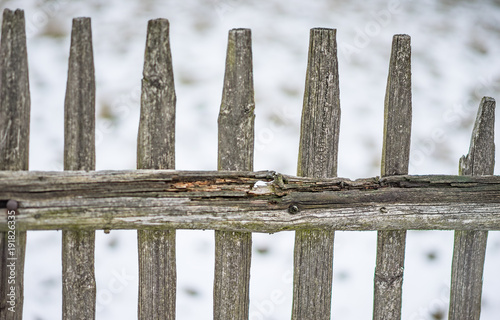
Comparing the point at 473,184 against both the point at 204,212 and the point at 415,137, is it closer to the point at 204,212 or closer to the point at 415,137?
the point at 204,212

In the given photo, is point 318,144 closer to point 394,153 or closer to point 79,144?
point 394,153

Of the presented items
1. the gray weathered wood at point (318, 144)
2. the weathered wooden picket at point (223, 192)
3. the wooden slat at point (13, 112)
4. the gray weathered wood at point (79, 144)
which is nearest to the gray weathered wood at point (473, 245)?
the weathered wooden picket at point (223, 192)

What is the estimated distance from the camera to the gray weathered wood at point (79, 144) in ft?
4.83

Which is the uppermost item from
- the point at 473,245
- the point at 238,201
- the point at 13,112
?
the point at 13,112

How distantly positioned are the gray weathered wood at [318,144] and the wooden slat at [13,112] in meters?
0.92

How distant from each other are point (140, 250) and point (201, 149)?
1.52 metres

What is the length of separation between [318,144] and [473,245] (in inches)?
28.8

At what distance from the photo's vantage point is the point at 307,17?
397cm

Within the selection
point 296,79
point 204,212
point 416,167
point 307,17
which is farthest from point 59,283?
point 307,17

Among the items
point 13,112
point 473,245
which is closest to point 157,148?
point 13,112

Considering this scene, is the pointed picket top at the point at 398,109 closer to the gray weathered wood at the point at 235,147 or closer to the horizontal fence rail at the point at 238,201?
the horizontal fence rail at the point at 238,201

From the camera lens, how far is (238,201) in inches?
59.1

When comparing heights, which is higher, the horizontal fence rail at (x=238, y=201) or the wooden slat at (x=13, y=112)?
the wooden slat at (x=13, y=112)

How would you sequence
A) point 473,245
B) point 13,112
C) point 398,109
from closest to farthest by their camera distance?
point 13,112
point 398,109
point 473,245
